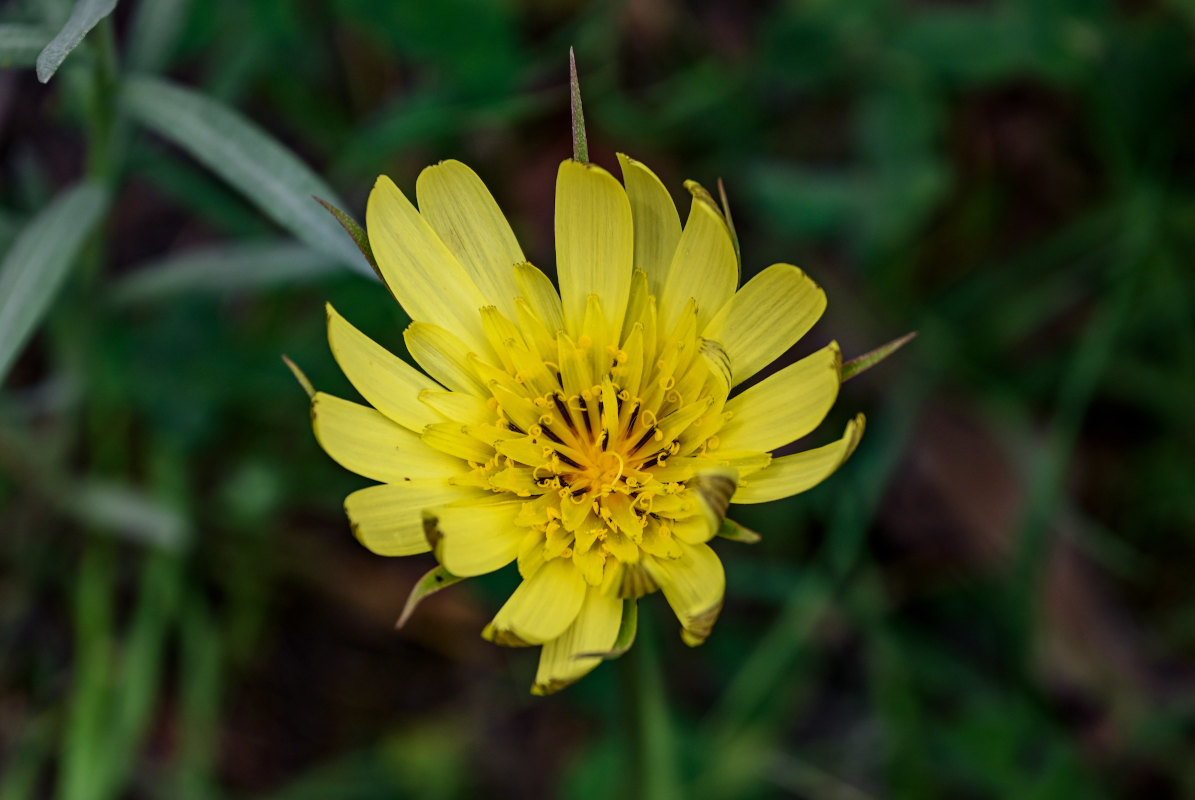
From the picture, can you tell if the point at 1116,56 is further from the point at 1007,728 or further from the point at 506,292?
the point at 506,292

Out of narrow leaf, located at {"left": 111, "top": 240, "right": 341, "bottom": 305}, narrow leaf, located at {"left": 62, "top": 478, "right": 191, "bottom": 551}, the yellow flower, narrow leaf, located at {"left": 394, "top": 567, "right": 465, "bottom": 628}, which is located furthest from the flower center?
narrow leaf, located at {"left": 62, "top": 478, "right": 191, "bottom": 551}

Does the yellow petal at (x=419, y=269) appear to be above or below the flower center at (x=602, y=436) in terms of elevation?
above

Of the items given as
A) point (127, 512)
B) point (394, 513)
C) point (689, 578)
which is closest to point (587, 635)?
point (689, 578)

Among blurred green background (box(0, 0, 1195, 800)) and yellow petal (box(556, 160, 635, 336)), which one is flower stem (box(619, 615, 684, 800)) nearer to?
blurred green background (box(0, 0, 1195, 800))

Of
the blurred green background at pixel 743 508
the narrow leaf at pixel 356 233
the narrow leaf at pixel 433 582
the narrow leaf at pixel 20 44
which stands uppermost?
the narrow leaf at pixel 20 44

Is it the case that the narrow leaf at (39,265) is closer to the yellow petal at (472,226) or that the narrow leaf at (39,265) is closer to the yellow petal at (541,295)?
the yellow petal at (472,226)

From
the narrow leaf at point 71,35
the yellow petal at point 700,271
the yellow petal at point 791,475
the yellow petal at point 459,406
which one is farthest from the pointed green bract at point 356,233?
the yellow petal at point 791,475
